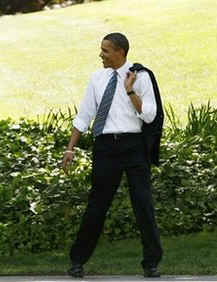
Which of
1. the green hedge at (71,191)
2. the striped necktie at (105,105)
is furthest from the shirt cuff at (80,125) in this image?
the green hedge at (71,191)

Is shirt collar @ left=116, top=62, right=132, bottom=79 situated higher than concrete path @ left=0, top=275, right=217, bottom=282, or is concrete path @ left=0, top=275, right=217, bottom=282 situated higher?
shirt collar @ left=116, top=62, right=132, bottom=79

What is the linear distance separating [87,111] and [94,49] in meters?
15.3

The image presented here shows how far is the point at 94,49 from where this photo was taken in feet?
74.8

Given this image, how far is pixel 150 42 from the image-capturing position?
909 inches

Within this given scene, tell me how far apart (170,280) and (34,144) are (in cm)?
285

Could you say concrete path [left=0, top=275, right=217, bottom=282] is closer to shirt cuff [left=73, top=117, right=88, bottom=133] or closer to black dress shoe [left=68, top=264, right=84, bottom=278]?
black dress shoe [left=68, top=264, right=84, bottom=278]

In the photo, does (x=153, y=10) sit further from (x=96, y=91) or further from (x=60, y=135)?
(x=96, y=91)

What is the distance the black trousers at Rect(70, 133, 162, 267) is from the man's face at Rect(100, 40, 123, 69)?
51 centimetres

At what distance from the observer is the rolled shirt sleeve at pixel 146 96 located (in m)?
7.31

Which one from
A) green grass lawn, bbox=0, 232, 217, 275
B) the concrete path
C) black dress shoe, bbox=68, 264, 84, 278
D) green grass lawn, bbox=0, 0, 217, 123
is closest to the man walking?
the concrete path

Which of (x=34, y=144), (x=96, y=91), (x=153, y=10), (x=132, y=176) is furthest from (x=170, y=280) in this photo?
(x=153, y=10)

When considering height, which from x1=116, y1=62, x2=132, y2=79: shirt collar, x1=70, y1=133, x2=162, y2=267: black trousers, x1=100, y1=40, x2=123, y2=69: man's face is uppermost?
x1=100, y1=40, x2=123, y2=69: man's face

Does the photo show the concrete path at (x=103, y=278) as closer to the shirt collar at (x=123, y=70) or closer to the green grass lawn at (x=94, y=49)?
the shirt collar at (x=123, y=70)

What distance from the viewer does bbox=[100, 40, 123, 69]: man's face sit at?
7.43 metres
